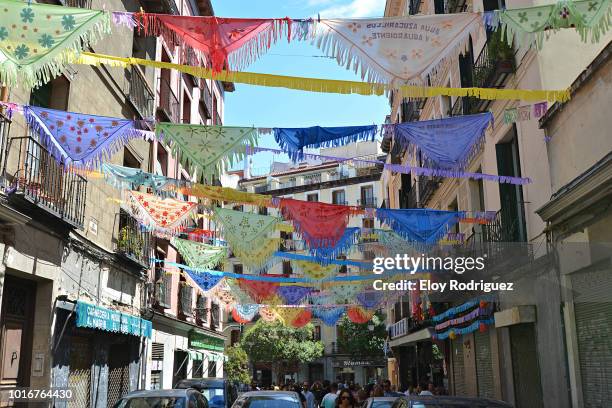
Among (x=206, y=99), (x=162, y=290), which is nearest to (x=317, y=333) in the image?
(x=206, y=99)

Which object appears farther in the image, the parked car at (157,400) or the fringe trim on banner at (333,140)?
the parked car at (157,400)

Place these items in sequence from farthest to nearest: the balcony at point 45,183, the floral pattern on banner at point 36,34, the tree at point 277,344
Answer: the tree at point 277,344 < the balcony at point 45,183 < the floral pattern on banner at point 36,34

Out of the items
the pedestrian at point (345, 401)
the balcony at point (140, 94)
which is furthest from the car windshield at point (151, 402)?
the balcony at point (140, 94)

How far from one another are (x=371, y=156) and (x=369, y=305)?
33.1 m

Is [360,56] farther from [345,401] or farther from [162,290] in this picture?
[162,290]

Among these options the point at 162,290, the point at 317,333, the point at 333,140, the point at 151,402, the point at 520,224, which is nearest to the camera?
the point at 333,140

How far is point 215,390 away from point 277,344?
39716mm

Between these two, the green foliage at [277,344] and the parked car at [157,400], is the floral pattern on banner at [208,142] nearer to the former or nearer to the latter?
the parked car at [157,400]

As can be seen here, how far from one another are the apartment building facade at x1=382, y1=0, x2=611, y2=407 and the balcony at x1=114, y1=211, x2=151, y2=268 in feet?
28.2

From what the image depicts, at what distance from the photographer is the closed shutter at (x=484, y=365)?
52.1ft

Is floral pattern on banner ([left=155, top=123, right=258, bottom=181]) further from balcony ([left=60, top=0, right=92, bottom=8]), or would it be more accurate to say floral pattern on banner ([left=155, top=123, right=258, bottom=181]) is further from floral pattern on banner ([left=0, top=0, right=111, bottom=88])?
balcony ([left=60, top=0, right=92, bottom=8])

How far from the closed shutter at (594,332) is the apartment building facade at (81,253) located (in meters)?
7.48

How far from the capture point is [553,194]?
33.5 feet

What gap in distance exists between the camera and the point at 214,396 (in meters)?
14.4
